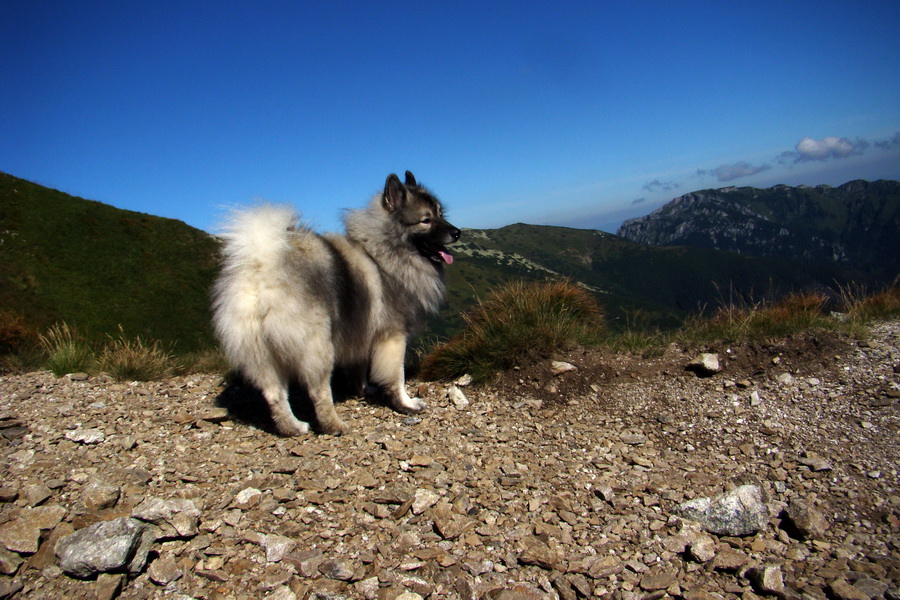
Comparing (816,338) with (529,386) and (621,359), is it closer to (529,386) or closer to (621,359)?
(621,359)

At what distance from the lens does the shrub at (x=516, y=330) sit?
670 centimetres

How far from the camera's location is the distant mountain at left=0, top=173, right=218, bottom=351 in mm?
35969

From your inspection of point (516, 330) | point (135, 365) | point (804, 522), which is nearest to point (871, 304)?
point (516, 330)

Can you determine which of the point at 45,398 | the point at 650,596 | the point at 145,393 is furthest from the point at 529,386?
the point at 45,398

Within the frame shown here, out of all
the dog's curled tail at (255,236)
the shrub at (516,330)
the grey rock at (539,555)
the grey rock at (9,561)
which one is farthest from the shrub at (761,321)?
the grey rock at (9,561)

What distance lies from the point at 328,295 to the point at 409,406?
70.3 inches

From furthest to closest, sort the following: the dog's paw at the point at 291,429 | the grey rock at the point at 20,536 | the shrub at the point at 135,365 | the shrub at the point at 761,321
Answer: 1. the shrub at the point at 761,321
2. the shrub at the point at 135,365
3. the dog's paw at the point at 291,429
4. the grey rock at the point at 20,536

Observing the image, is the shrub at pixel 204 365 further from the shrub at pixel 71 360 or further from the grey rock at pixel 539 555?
the grey rock at pixel 539 555

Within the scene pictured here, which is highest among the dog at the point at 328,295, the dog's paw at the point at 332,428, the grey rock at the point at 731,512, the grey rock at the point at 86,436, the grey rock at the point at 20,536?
the dog at the point at 328,295

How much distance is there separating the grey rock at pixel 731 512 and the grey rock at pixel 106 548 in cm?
381

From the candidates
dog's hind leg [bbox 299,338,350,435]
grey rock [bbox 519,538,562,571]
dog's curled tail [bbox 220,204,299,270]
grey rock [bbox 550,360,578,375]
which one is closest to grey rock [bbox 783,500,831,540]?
grey rock [bbox 519,538,562,571]

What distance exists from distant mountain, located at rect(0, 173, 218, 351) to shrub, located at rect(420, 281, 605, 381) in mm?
29856

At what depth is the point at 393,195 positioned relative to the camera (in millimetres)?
6098

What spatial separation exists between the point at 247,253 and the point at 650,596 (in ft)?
14.0
